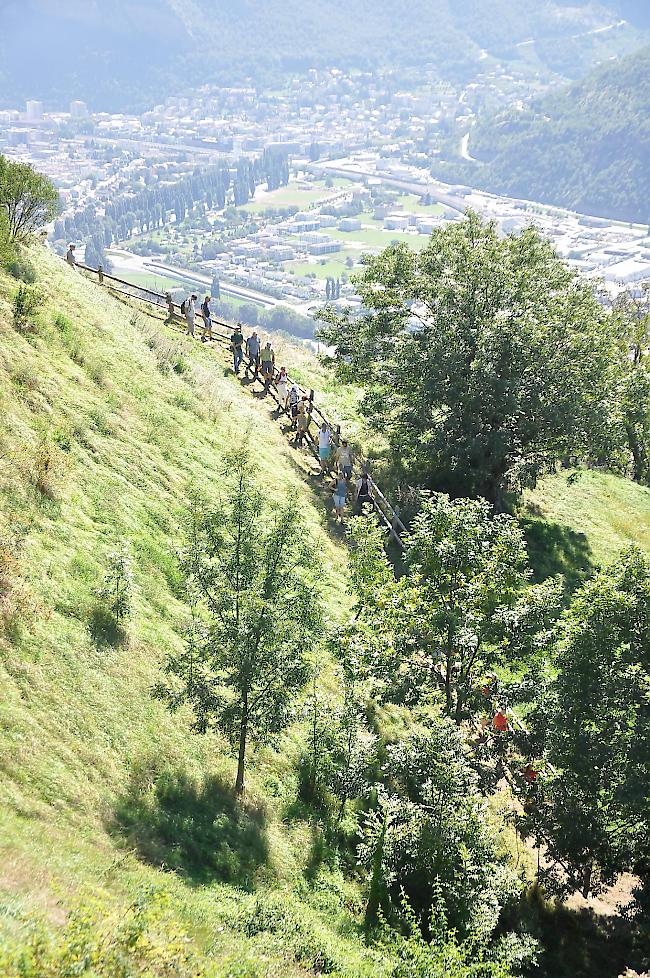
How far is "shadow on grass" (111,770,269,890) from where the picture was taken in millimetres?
10727

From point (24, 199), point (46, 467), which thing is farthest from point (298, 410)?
point (46, 467)

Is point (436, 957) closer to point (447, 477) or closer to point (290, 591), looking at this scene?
point (290, 591)

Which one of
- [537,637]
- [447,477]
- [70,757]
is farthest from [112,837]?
[447,477]

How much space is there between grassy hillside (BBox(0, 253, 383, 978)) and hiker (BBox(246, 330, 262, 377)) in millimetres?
10628

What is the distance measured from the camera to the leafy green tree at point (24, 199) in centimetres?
2209

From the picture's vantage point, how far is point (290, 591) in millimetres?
11938

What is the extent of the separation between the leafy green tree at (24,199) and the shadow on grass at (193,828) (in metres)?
14.9

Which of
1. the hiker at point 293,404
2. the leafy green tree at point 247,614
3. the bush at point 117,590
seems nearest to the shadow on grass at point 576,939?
the leafy green tree at point 247,614

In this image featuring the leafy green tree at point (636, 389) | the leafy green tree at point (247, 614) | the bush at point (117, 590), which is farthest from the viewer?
the leafy green tree at point (636, 389)

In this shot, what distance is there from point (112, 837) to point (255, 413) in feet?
56.6

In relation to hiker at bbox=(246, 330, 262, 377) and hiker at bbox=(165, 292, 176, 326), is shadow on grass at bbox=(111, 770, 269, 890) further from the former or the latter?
hiker at bbox=(165, 292, 176, 326)

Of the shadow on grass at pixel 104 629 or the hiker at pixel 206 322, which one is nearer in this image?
the shadow on grass at pixel 104 629

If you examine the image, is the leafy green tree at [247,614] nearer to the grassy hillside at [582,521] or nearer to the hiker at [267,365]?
the grassy hillside at [582,521]

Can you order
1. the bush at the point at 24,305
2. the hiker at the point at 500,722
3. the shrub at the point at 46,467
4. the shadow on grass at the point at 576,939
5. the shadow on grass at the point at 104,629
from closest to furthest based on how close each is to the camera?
the shadow on grass at the point at 104,629
the shadow on grass at the point at 576,939
the shrub at the point at 46,467
the hiker at the point at 500,722
the bush at the point at 24,305
